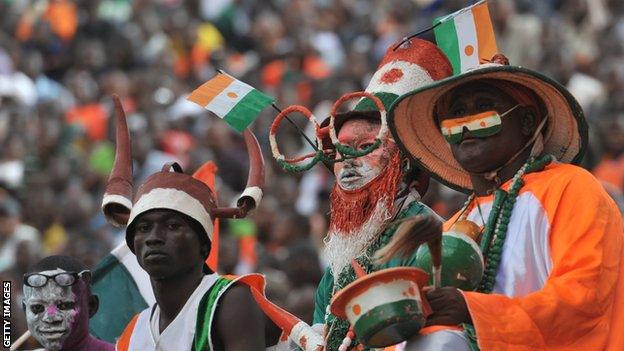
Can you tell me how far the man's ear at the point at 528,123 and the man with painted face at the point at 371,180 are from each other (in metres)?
0.74

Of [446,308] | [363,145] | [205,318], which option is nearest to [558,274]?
[446,308]

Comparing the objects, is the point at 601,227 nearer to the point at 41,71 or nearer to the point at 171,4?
the point at 41,71

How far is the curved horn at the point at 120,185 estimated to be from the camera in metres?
8.18

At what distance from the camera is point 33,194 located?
15312 millimetres

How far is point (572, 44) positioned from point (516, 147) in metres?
10.5

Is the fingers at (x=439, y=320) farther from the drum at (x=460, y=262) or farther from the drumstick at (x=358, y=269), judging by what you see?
the drumstick at (x=358, y=269)

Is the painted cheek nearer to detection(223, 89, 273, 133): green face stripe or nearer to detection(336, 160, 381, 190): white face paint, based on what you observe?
detection(223, 89, 273, 133): green face stripe

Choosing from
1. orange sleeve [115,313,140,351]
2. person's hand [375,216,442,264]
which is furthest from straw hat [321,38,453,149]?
person's hand [375,216,442,264]

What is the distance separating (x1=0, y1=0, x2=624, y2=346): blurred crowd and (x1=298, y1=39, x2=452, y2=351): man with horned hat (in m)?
3.42

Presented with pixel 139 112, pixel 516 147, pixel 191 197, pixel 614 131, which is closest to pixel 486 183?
pixel 516 147

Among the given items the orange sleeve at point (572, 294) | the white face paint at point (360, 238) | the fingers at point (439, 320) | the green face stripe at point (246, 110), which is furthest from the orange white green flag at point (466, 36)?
the fingers at point (439, 320)

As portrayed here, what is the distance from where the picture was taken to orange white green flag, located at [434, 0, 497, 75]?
26.8 ft

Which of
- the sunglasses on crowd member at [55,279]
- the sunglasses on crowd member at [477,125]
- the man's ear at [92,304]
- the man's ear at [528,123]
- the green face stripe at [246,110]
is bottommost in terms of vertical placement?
the man's ear at [92,304]

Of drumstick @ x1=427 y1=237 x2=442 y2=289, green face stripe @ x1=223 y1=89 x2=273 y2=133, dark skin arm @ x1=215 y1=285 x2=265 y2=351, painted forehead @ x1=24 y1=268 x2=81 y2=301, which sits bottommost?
dark skin arm @ x1=215 y1=285 x2=265 y2=351
